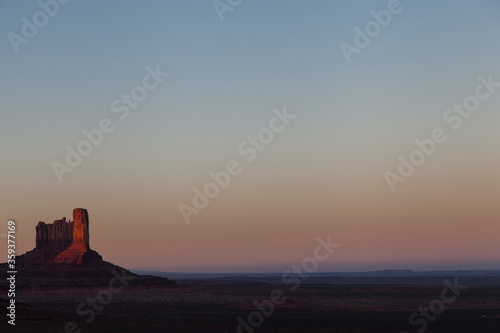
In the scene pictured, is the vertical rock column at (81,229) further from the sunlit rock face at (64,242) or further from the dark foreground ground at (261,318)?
the dark foreground ground at (261,318)

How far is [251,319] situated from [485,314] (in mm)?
21267

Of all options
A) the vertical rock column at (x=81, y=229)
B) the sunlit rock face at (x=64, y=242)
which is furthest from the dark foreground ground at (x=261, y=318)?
the vertical rock column at (x=81, y=229)

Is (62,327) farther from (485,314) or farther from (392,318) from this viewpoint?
(485,314)

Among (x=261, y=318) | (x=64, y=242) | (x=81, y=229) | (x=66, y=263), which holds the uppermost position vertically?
(x=81, y=229)

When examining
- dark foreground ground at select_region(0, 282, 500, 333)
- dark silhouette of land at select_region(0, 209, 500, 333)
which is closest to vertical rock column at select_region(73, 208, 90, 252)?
dark silhouette of land at select_region(0, 209, 500, 333)

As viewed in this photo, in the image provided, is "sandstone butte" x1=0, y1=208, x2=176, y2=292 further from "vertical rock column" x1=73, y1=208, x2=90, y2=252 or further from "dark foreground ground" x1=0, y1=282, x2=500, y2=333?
"dark foreground ground" x1=0, y1=282, x2=500, y2=333

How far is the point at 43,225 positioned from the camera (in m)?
148

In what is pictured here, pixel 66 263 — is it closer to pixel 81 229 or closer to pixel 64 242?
pixel 81 229

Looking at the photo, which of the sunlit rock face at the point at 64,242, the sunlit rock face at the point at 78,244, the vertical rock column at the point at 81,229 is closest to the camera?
the sunlit rock face at the point at 78,244

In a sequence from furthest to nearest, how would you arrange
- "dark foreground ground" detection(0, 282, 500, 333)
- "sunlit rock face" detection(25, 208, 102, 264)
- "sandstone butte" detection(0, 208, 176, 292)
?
"sunlit rock face" detection(25, 208, 102, 264)
"sandstone butte" detection(0, 208, 176, 292)
"dark foreground ground" detection(0, 282, 500, 333)

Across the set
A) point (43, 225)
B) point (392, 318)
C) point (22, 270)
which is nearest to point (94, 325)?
point (392, 318)

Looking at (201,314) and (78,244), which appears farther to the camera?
(78,244)

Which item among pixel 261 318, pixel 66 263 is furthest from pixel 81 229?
pixel 261 318

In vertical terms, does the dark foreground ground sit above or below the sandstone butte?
below
